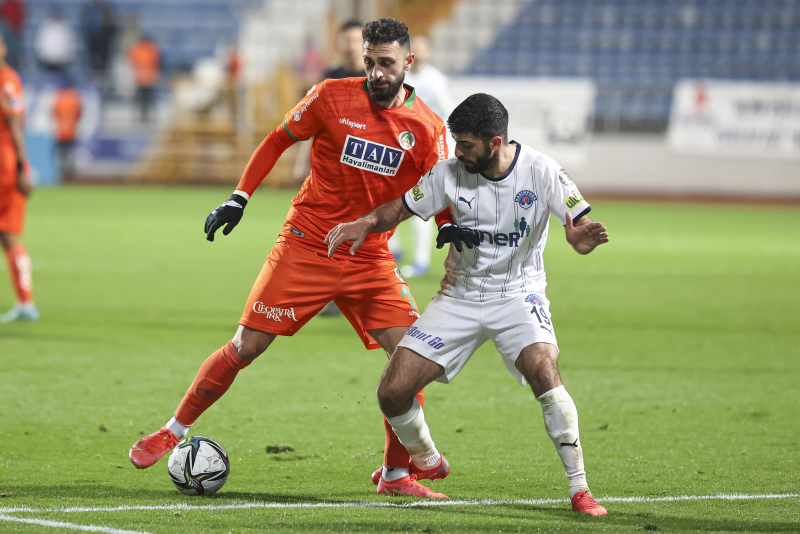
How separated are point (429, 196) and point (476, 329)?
0.60m

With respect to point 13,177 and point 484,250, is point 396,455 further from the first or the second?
point 13,177

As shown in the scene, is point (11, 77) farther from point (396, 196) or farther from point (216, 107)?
point (216, 107)

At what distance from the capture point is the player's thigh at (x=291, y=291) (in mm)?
4910

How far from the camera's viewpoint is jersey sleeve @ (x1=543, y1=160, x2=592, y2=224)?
4473 mm

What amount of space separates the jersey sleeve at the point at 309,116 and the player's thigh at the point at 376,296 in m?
0.64

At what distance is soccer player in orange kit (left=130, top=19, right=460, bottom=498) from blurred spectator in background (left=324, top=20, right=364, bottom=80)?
316 centimetres

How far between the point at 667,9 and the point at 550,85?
5577mm

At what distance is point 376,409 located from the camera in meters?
6.48

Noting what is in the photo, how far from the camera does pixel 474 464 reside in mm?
5227

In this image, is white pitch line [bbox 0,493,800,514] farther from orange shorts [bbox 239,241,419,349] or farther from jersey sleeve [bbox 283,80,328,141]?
jersey sleeve [bbox 283,80,328,141]

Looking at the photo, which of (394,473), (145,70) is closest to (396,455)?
(394,473)

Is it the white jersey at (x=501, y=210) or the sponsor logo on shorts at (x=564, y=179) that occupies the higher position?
the sponsor logo on shorts at (x=564, y=179)

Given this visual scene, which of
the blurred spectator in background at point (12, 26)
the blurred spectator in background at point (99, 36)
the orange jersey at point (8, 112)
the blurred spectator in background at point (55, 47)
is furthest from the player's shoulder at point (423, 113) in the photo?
the blurred spectator in background at point (12, 26)

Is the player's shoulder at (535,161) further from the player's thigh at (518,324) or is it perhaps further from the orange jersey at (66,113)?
the orange jersey at (66,113)
